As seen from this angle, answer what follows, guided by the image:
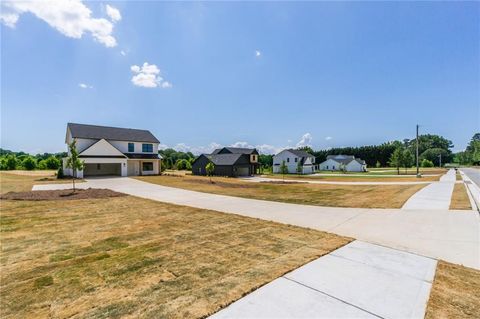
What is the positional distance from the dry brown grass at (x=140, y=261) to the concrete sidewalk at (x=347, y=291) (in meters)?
0.26

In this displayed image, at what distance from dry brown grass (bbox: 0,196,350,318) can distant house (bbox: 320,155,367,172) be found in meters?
62.6

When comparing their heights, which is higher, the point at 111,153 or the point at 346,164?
the point at 111,153

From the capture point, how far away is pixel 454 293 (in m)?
3.54

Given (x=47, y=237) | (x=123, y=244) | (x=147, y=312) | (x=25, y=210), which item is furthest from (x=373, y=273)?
(x=25, y=210)

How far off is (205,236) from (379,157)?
88.3 meters

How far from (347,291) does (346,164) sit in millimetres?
67136

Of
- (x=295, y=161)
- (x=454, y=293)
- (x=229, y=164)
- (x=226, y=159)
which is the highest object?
(x=226, y=159)

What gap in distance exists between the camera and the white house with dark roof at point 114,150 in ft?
96.3

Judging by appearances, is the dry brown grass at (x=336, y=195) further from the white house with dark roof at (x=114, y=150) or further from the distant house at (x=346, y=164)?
the distant house at (x=346, y=164)

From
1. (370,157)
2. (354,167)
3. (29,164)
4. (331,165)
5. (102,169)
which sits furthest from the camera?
(370,157)

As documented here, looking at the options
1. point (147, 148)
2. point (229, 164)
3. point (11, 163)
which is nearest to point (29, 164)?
point (11, 163)

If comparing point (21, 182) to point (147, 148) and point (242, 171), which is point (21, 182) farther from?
point (242, 171)

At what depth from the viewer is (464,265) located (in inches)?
184

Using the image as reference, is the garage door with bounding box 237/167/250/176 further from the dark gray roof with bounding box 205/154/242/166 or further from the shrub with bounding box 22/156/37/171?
the shrub with bounding box 22/156/37/171
